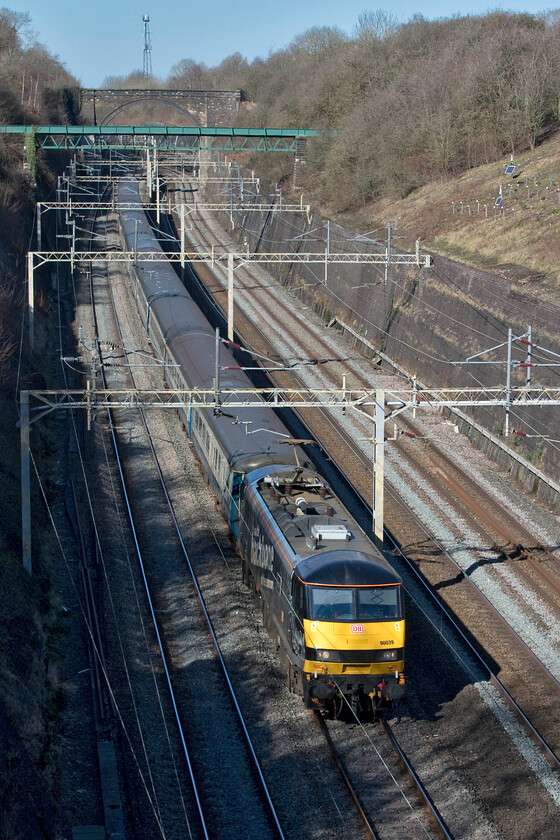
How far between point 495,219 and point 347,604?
29080 millimetres

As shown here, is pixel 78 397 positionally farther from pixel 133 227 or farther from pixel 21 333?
pixel 133 227

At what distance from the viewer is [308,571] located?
13.2 meters

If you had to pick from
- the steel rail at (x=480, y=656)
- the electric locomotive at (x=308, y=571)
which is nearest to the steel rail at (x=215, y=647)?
the electric locomotive at (x=308, y=571)

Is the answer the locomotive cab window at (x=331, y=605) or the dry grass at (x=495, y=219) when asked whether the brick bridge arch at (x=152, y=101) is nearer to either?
the dry grass at (x=495, y=219)

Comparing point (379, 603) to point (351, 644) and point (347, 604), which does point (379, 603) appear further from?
point (351, 644)

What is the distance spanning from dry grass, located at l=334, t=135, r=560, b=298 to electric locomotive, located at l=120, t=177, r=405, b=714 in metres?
Result: 14.0

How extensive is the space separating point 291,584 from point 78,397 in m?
23.2

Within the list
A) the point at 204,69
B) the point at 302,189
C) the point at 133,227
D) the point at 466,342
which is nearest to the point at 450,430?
the point at 466,342

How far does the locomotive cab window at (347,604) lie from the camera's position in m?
13.0

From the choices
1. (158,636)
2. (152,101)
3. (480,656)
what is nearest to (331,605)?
(480,656)

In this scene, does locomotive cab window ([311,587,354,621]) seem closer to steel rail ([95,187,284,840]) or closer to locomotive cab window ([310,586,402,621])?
locomotive cab window ([310,586,402,621])

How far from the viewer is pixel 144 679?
14.7 m

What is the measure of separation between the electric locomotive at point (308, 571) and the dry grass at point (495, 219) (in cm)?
1396

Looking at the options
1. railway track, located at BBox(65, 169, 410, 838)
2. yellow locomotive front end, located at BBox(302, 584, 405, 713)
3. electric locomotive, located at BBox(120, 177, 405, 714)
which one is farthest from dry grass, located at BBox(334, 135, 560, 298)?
yellow locomotive front end, located at BBox(302, 584, 405, 713)
